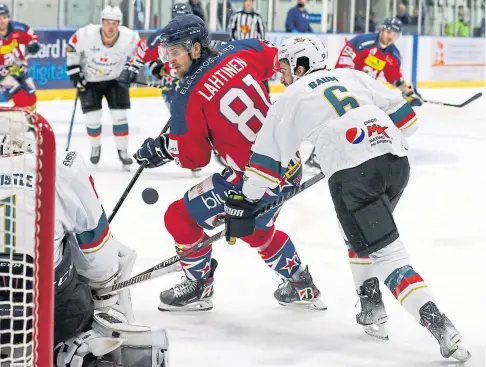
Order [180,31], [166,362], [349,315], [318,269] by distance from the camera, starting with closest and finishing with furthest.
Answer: [166,362] → [180,31] → [349,315] → [318,269]

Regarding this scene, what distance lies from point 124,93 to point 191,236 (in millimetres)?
3415

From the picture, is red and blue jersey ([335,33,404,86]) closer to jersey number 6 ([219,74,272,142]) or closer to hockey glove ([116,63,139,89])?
hockey glove ([116,63,139,89])

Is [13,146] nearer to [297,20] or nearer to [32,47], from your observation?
[32,47]

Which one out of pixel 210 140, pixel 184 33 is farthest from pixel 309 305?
pixel 184 33

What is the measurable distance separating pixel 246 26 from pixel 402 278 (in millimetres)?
6968

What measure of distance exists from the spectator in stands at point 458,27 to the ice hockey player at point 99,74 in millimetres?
8224

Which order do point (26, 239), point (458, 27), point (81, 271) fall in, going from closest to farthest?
point (26, 239) < point (81, 271) < point (458, 27)

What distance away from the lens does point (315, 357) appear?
3.02 meters

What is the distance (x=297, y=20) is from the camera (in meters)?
12.0

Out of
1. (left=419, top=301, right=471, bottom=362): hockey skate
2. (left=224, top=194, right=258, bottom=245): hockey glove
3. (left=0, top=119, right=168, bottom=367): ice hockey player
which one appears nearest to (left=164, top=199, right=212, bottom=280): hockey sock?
(left=224, top=194, right=258, bottom=245): hockey glove

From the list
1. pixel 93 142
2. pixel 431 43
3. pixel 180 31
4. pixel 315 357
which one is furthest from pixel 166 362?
pixel 431 43

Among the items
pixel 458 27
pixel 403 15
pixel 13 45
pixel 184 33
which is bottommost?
pixel 13 45

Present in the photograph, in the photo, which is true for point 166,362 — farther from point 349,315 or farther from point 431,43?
point 431,43

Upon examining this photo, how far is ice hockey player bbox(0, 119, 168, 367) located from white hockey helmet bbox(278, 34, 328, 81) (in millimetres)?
808
